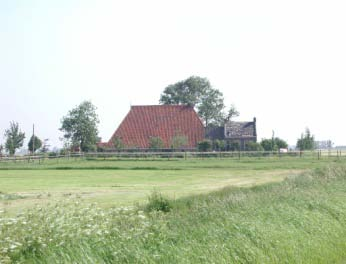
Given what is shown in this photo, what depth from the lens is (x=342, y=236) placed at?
12.4 metres

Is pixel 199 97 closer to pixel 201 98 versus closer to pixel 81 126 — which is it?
pixel 201 98

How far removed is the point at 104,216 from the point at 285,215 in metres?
4.13

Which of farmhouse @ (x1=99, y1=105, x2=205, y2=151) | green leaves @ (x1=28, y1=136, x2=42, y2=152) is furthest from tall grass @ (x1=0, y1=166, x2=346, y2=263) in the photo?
farmhouse @ (x1=99, y1=105, x2=205, y2=151)

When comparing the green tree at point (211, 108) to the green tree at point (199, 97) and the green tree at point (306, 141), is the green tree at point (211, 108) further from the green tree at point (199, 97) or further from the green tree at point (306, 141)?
the green tree at point (306, 141)

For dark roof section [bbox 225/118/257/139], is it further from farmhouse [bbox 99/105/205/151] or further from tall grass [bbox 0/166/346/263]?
tall grass [bbox 0/166/346/263]

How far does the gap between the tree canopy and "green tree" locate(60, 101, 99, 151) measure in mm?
23228

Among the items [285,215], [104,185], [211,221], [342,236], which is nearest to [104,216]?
[211,221]

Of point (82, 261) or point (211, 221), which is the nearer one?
point (82, 261)

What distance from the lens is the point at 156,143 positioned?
279 feet

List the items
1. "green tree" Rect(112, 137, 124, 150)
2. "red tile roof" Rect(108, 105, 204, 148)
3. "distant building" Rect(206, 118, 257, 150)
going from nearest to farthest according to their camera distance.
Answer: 1. "green tree" Rect(112, 137, 124, 150)
2. "red tile roof" Rect(108, 105, 204, 148)
3. "distant building" Rect(206, 118, 257, 150)

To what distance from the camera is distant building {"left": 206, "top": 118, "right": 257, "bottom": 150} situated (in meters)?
95.1

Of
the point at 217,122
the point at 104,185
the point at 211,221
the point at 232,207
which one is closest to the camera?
the point at 211,221

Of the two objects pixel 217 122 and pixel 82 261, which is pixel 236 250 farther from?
pixel 217 122

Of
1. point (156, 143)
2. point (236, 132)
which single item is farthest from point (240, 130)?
point (156, 143)
